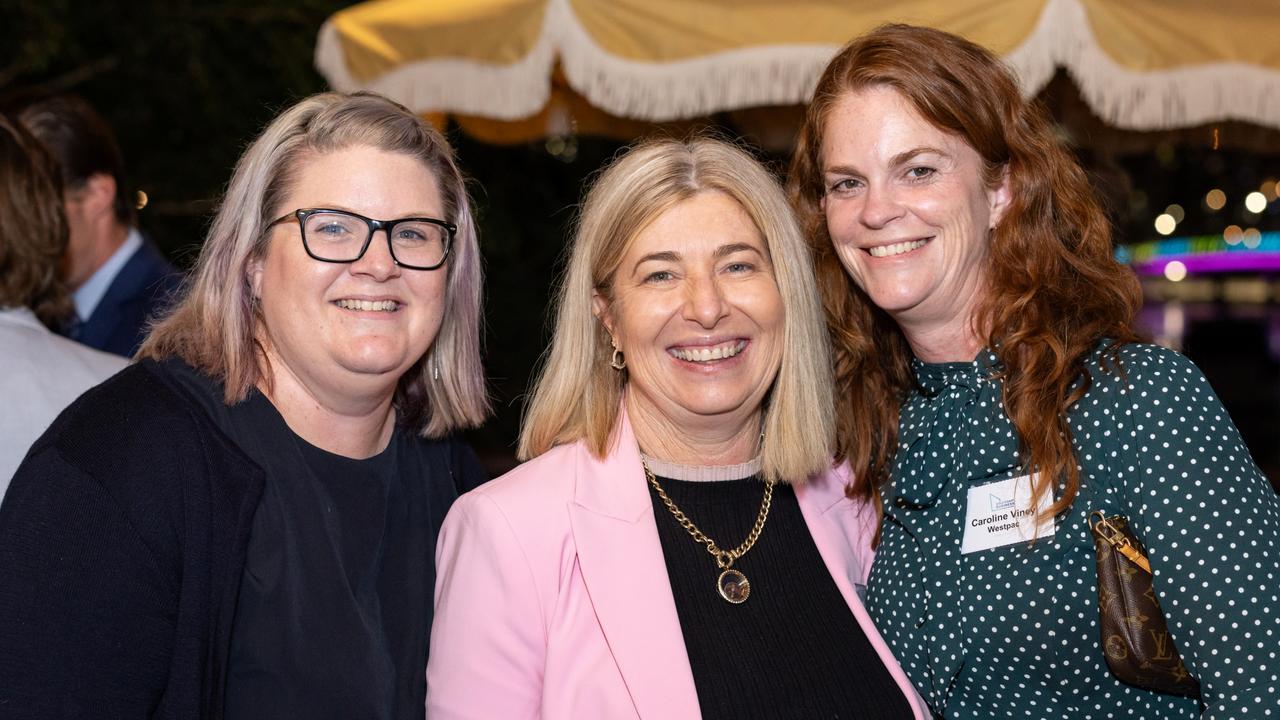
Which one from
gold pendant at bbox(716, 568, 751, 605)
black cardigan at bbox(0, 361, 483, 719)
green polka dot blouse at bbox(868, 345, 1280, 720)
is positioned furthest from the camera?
gold pendant at bbox(716, 568, 751, 605)

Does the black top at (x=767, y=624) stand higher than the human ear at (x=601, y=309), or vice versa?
the human ear at (x=601, y=309)

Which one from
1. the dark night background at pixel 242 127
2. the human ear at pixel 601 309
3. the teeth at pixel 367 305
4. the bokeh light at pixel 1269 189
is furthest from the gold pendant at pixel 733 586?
the bokeh light at pixel 1269 189

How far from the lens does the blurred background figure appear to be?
2.54 m

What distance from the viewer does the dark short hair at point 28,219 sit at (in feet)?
9.15

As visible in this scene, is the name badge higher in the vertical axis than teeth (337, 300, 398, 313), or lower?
lower

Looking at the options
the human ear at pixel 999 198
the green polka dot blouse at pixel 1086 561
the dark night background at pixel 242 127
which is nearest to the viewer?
the green polka dot blouse at pixel 1086 561

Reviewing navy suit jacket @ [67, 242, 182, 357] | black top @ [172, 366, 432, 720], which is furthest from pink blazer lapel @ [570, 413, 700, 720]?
navy suit jacket @ [67, 242, 182, 357]

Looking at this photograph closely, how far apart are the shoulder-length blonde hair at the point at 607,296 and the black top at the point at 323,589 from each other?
370mm

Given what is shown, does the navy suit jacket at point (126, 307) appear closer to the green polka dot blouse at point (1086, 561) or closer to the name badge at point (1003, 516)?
the green polka dot blouse at point (1086, 561)

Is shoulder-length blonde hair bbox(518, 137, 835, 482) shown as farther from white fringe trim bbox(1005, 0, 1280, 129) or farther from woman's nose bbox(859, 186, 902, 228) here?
white fringe trim bbox(1005, 0, 1280, 129)

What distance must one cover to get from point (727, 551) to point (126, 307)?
259 centimetres

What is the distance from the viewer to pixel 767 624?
89.5 inches

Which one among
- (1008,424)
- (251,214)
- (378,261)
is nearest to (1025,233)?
(1008,424)

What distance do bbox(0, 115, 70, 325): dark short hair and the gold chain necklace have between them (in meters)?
1.64
